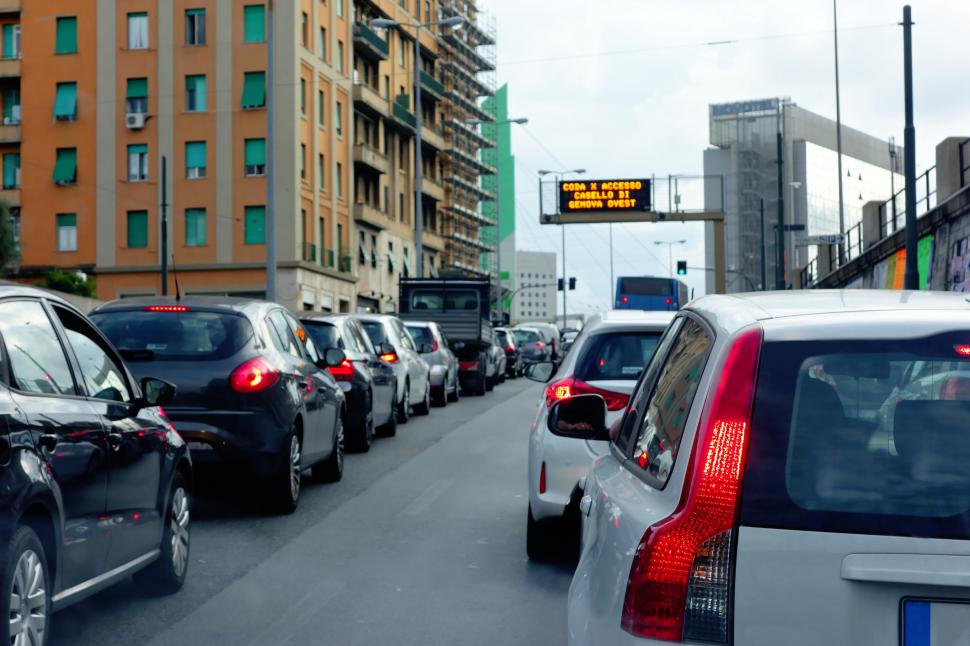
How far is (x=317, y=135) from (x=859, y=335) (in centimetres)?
5539

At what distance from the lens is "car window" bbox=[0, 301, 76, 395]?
17.6 ft

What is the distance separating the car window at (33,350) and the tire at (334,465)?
6.27 metres

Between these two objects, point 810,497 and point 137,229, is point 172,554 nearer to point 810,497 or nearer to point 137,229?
point 810,497

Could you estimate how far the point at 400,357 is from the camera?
64.5 feet

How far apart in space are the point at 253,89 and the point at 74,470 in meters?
50.1

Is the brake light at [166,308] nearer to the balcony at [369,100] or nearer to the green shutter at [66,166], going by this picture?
the green shutter at [66,166]

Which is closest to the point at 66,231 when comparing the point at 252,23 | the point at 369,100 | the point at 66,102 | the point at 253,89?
the point at 66,102

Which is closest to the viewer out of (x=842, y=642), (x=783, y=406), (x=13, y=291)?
(x=842, y=642)

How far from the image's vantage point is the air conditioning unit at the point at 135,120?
54.5 metres

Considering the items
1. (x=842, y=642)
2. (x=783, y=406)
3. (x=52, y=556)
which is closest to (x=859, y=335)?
(x=783, y=406)

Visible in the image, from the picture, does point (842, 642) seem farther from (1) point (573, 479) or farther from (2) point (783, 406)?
(1) point (573, 479)

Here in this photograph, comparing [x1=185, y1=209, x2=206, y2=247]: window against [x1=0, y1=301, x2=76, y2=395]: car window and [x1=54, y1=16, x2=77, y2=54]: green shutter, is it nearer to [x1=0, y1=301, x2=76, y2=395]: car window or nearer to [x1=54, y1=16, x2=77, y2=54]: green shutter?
[x1=54, y1=16, x2=77, y2=54]: green shutter

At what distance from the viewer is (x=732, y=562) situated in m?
2.82

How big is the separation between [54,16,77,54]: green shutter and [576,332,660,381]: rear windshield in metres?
51.4
